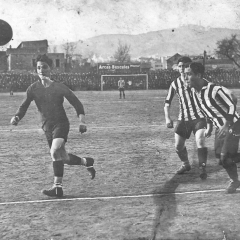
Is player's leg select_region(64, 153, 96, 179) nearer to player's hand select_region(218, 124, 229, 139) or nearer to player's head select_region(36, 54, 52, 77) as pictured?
player's head select_region(36, 54, 52, 77)

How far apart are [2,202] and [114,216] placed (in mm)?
1462

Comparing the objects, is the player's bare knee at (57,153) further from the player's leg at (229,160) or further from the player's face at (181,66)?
the player's leg at (229,160)

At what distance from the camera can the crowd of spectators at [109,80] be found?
48.6m

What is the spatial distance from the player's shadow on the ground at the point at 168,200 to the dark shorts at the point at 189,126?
2.05 ft

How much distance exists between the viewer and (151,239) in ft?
12.7

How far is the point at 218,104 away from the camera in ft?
17.5

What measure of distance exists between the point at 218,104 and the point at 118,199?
1.61 m

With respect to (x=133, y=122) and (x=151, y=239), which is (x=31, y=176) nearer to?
(x=151, y=239)

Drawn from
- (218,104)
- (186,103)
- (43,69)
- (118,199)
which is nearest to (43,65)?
(43,69)

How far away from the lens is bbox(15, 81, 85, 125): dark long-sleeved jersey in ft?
18.1

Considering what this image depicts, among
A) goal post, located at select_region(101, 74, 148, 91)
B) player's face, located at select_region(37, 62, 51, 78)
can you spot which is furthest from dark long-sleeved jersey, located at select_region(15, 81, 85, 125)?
goal post, located at select_region(101, 74, 148, 91)

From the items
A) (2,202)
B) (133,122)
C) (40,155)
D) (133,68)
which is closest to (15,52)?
(133,68)

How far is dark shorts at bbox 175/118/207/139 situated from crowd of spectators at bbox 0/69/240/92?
42158 millimetres

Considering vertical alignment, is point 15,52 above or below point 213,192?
above
